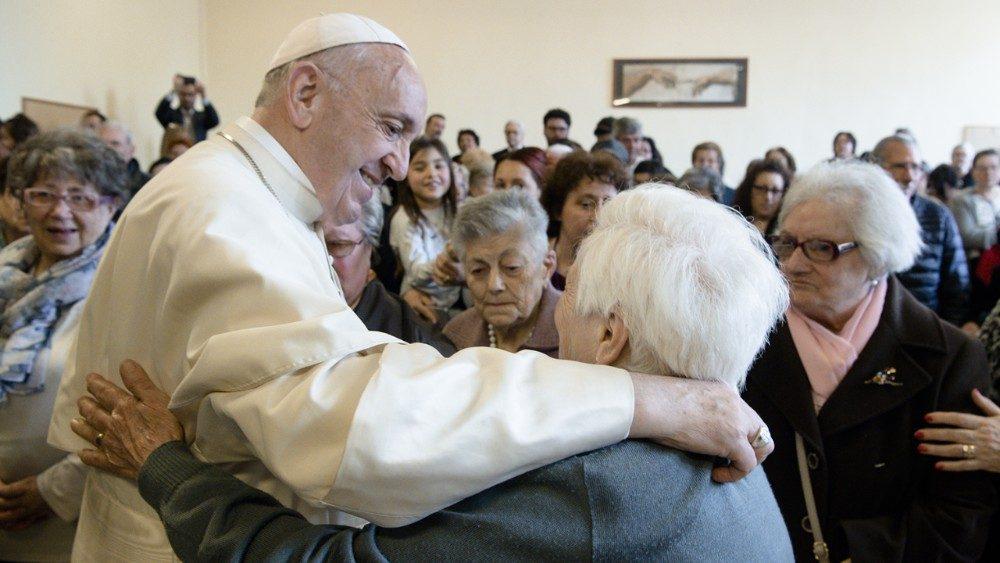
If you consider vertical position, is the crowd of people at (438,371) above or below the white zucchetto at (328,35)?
below

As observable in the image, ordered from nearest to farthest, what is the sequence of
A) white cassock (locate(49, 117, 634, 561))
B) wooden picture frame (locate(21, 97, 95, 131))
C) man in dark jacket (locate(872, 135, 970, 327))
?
white cassock (locate(49, 117, 634, 561))
man in dark jacket (locate(872, 135, 970, 327))
wooden picture frame (locate(21, 97, 95, 131))

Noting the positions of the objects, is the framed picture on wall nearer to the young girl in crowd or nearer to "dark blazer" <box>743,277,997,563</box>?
the young girl in crowd

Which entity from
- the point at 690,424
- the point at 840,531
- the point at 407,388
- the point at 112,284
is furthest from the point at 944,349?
the point at 112,284

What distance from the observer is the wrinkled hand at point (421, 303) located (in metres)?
3.25

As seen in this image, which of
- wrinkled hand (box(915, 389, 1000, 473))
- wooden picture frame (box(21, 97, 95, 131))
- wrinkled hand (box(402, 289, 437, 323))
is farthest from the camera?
wooden picture frame (box(21, 97, 95, 131))

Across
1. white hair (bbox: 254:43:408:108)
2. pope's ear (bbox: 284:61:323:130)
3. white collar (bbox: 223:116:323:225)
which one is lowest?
white collar (bbox: 223:116:323:225)

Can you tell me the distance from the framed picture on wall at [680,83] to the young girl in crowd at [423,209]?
22.4 ft

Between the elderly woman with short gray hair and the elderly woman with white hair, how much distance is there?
1.18m

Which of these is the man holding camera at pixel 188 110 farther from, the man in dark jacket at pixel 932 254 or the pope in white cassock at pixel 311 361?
the pope in white cassock at pixel 311 361

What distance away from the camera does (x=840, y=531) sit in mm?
1902

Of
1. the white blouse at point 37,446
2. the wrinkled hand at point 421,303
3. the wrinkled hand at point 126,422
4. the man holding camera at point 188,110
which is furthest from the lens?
the man holding camera at point 188,110

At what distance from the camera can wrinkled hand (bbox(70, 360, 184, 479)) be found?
125 cm

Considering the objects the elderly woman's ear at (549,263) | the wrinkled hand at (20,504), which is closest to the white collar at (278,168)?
the wrinkled hand at (20,504)

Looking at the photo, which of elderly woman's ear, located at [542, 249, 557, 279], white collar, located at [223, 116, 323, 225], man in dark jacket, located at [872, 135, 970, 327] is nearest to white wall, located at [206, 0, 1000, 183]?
man in dark jacket, located at [872, 135, 970, 327]
